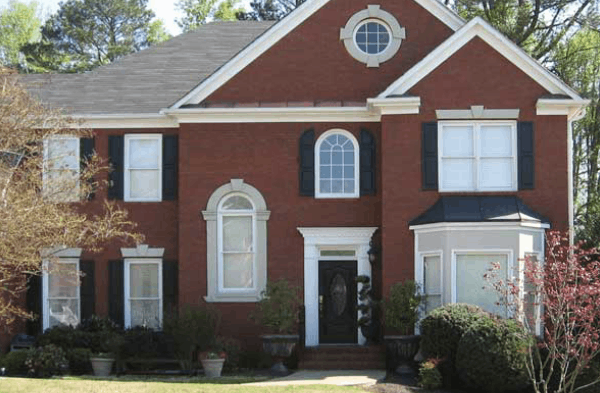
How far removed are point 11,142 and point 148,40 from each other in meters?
36.9

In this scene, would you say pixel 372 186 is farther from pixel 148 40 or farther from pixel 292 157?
pixel 148 40

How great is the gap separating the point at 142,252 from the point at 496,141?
9175mm

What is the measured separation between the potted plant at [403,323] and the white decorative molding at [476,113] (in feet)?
13.1

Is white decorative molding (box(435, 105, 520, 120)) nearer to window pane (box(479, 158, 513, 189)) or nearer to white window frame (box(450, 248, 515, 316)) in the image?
window pane (box(479, 158, 513, 189))

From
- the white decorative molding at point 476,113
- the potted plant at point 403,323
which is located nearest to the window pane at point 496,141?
the white decorative molding at point 476,113

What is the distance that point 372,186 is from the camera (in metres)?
27.8

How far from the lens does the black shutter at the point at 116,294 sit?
28.6 metres

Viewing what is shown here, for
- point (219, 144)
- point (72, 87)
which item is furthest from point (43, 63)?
point (219, 144)

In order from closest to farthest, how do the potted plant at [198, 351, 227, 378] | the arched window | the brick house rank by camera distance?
1. the potted plant at [198, 351, 227, 378]
2. the brick house
3. the arched window

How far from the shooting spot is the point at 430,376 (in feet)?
77.0

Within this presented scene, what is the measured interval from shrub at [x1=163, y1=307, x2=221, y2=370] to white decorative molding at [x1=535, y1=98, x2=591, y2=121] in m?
9.10

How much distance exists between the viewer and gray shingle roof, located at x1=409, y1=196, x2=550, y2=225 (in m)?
26.0

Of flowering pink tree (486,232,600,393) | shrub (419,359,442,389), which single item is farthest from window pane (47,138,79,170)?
flowering pink tree (486,232,600,393)

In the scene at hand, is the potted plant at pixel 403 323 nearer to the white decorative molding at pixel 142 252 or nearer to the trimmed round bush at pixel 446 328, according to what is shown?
the trimmed round bush at pixel 446 328
